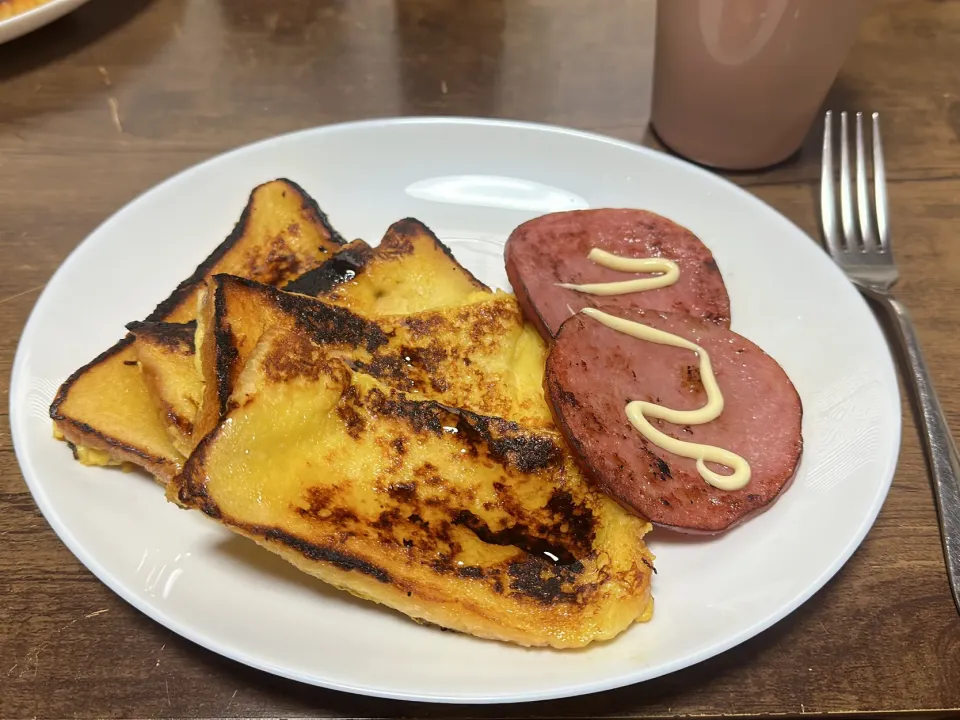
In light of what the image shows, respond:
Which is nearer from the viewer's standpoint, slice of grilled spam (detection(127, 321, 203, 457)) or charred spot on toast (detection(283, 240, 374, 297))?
slice of grilled spam (detection(127, 321, 203, 457))

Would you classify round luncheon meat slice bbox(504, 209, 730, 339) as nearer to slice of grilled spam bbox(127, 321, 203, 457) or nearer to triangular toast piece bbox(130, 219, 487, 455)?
triangular toast piece bbox(130, 219, 487, 455)

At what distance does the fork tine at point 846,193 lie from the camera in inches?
83.4

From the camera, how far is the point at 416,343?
155 cm

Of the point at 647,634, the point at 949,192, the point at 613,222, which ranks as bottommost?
the point at 647,634

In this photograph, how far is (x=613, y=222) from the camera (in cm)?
186

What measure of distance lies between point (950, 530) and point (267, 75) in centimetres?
262

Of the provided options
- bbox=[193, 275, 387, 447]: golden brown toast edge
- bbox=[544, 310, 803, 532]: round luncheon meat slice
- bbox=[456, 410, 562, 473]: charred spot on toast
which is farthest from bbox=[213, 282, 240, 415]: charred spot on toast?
bbox=[544, 310, 803, 532]: round luncheon meat slice

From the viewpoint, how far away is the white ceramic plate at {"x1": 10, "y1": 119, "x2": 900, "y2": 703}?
4.01ft

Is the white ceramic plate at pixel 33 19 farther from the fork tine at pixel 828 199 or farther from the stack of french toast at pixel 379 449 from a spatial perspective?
the fork tine at pixel 828 199

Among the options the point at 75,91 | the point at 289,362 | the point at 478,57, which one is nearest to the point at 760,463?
the point at 289,362

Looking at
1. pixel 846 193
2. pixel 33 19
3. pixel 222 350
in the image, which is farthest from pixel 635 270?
pixel 33 19

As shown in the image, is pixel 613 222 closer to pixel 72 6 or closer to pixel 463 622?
pixel 463 622

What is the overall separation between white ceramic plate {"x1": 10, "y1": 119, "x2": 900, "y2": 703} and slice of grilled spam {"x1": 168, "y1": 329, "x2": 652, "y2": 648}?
8cm

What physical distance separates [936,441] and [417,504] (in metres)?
1.22
